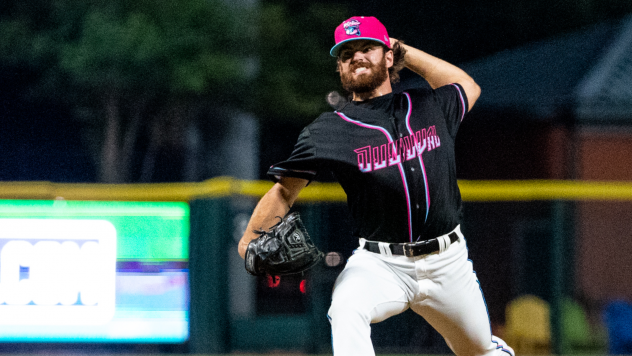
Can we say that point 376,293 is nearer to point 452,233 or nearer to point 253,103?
point 452,233

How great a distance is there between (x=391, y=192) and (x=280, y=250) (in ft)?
1.50

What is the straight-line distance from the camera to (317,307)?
4.86 meters

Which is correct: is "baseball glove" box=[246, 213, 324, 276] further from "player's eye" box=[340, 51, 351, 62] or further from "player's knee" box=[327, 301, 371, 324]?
"player's eye" box=[340, 51, 351, 62]

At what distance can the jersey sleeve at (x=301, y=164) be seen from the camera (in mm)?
2551

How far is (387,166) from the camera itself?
8.50ft

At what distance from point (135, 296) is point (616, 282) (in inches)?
129

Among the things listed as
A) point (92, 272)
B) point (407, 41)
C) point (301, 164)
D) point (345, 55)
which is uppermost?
point (407, 41)

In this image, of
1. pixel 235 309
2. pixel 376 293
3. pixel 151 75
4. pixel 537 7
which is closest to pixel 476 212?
pixel 235 309

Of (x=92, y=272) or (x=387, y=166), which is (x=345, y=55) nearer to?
(x=387, y=166)

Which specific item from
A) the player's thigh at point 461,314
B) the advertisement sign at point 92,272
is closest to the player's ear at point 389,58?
the player's thigh at point 461,314

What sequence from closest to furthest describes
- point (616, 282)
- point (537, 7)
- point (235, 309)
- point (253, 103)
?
1. point (616, 282)
2. point (235, 309)
3. point (253, 103)
4. point (537, 7)

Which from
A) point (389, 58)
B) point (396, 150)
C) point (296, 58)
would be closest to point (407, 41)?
point (296, 58)

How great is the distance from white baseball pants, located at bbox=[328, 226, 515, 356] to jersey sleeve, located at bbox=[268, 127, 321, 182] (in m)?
0.37

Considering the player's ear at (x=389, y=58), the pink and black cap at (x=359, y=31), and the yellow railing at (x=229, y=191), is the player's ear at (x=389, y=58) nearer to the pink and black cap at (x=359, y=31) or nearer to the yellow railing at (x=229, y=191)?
the pink and black cap at (x=359, y=31)
